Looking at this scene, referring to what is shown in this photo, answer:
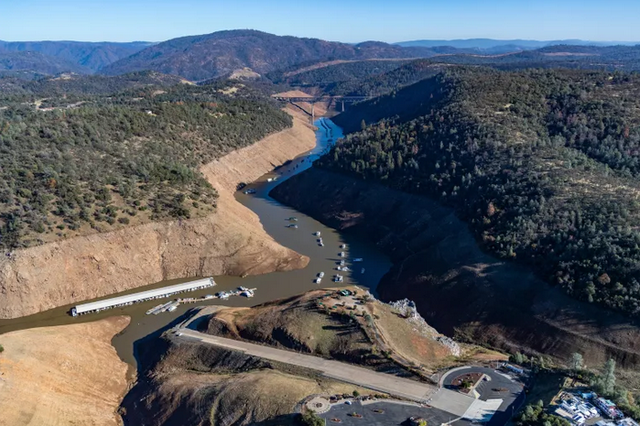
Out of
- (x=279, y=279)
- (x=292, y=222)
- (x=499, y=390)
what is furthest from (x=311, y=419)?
(x=292, y=222)

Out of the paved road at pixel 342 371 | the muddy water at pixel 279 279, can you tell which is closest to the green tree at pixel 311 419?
the paved road at pixel 342 371

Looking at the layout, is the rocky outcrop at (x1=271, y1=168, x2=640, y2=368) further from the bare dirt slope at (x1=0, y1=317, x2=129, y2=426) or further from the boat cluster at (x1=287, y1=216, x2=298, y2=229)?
the bare dirt slope at (x1=0, y1=317, x2=129, y2=426)

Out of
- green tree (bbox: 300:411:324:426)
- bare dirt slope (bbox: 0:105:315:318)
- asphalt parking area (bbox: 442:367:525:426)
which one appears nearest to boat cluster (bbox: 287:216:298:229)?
bare dirt slope (bbox: 0:105:315:318)

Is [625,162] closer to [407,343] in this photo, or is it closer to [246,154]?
[407,343]

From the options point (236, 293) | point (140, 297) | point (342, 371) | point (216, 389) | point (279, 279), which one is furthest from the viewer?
point (279, 279)

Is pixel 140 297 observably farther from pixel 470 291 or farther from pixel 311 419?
pixel 470 291

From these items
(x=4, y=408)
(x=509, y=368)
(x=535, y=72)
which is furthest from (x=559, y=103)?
(x=4, y=408)
